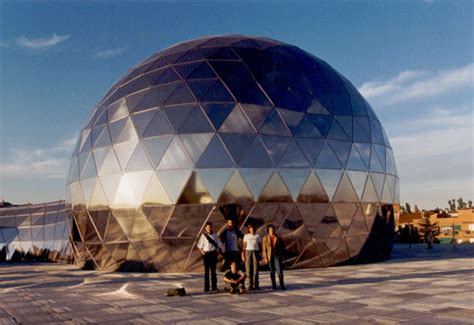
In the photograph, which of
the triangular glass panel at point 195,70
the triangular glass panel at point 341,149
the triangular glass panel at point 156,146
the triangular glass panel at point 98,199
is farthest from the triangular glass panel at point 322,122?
the triangular glass panel at point 98,199

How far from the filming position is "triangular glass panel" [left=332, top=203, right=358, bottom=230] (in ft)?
60.0

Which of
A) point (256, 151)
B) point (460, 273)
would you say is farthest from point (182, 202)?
point (460, 273)

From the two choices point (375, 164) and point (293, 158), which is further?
point (375, 164)

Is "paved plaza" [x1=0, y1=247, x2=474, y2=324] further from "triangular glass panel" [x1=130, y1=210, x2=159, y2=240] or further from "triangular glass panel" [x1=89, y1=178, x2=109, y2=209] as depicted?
"triangular glass panel" [x1=89, y1=178, x2=109, y2=209]

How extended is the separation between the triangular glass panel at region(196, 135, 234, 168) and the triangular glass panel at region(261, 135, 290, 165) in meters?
Answer: 1.59

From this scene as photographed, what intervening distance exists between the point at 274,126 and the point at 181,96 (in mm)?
3964

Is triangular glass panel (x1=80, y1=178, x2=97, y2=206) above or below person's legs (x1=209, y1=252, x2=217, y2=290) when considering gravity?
above

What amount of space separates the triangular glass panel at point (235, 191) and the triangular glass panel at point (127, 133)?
14.4 ft

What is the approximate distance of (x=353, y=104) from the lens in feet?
67.9

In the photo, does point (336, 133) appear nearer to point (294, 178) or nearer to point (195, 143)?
point (294, 178)

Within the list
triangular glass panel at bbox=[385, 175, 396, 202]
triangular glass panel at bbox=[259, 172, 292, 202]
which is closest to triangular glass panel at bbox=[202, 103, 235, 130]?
triangular glass panel at bbox=[259, 172, 292, 202]

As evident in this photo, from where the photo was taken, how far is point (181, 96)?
1847 centimetres

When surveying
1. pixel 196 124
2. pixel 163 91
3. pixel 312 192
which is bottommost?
pixel 312 192

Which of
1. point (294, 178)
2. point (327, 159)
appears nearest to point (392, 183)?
point (327, 159)
